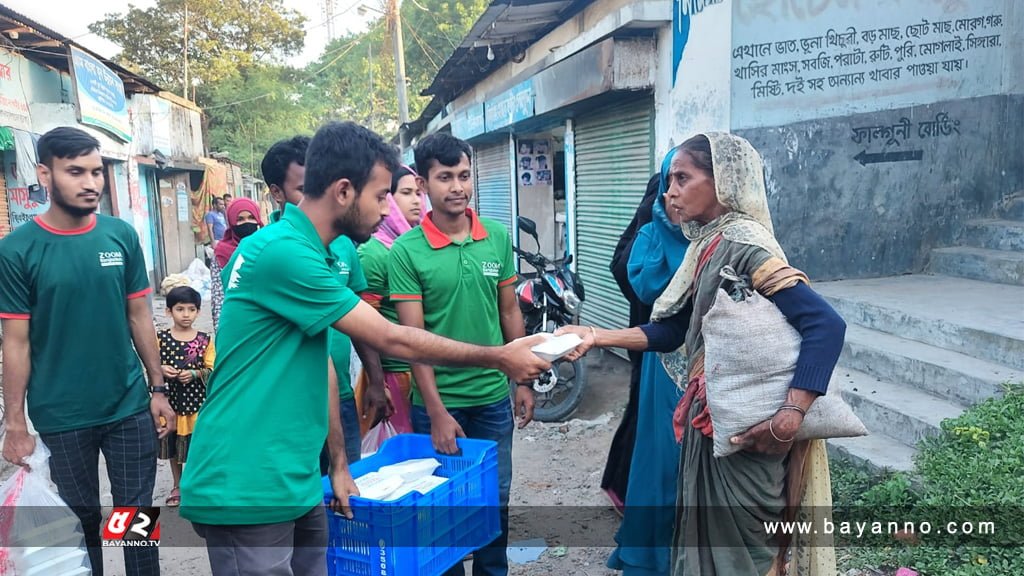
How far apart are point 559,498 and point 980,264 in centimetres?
354

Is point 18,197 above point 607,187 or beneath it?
above

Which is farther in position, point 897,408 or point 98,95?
point 98,95

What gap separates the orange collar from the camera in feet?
9.48

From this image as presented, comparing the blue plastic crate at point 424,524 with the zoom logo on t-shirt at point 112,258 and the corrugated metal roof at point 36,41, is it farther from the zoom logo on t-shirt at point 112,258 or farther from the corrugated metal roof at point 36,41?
the corrugated metal roof at point 36,41

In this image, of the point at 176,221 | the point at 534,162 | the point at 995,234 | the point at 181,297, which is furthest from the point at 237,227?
the point at 176,221

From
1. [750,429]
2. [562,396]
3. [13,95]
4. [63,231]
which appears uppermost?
[13,95]

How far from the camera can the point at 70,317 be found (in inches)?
106

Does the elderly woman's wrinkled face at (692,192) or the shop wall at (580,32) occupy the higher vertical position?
the shop wall at (580,32)

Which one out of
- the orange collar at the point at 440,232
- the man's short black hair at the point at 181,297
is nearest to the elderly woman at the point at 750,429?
the orange collar at the point at 440,232

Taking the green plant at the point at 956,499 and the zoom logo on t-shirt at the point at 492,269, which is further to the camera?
the zoom logo on t-shirt at the point at 492,269

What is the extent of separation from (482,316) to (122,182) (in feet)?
47.3

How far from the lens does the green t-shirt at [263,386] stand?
1.86 meters

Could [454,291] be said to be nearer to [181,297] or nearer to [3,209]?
[181,297]

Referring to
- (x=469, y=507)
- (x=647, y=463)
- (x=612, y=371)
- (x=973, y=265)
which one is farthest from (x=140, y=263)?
(x=973, y=265)
